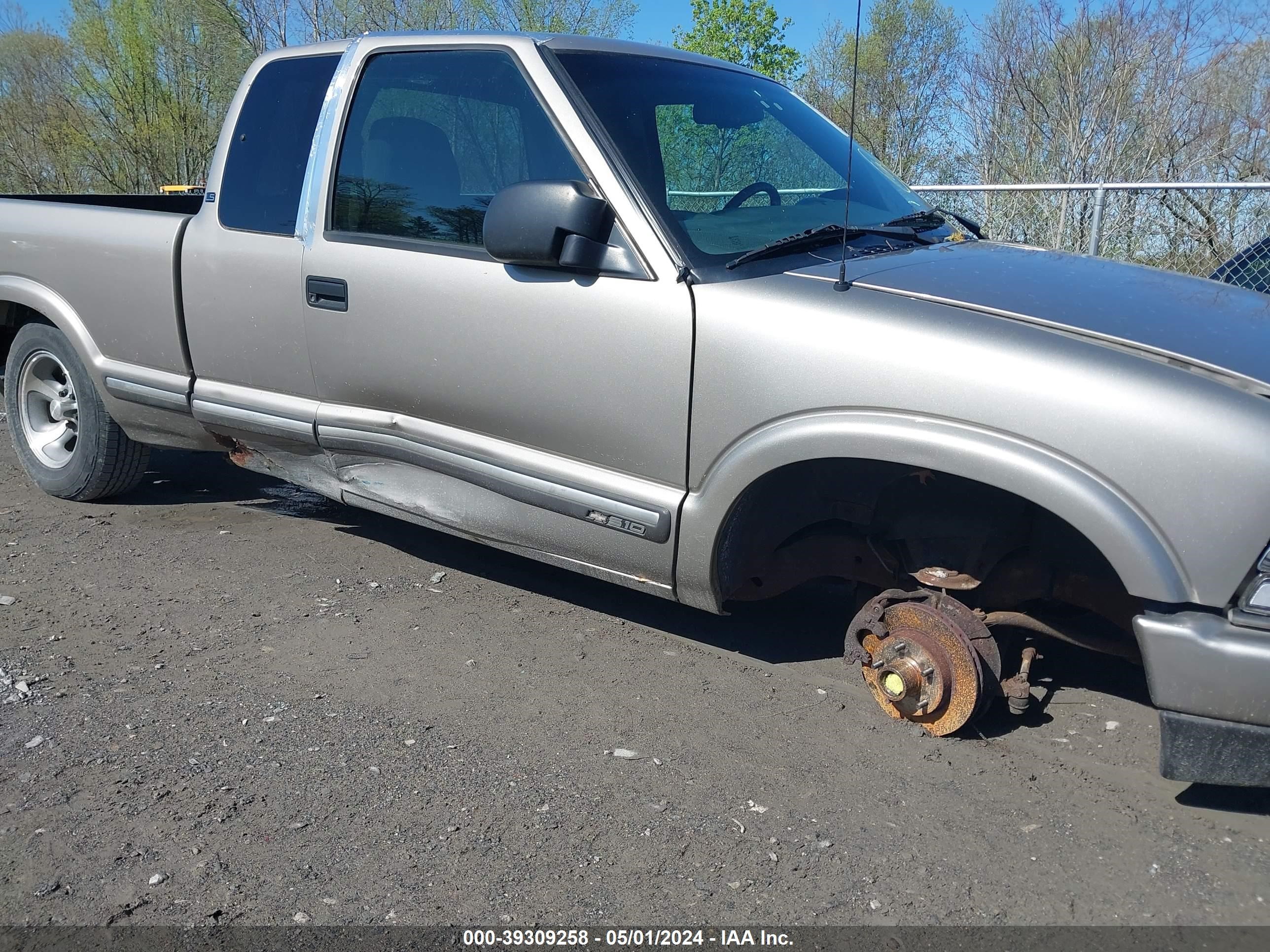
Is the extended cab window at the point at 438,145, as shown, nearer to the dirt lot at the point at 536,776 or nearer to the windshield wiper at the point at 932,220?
the windshield wiper at the point at 932,220

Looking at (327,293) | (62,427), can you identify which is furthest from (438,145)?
(62,427)

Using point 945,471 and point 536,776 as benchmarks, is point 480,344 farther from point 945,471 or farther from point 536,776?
point 945,471

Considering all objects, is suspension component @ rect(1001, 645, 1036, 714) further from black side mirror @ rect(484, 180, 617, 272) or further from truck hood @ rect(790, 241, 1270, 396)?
black side mirror @ rect(484, 180, 617, 272)

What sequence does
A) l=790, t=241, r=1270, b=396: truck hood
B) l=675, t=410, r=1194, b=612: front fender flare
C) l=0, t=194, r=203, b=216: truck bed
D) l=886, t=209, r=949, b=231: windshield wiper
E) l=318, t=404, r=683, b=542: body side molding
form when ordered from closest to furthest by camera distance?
l=675, t=410, r=1194, b=612: front fender flare → l=790, t=241, r=1270, b=396: truck hood → l=318, t=404, r=683, b=542: body side molding → l=886, t=209, r=949, b=231: windshield wiper → l=0, t=194, r=203, b=216: truck bed

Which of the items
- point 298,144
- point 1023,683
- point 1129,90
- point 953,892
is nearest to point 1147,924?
point 953,892

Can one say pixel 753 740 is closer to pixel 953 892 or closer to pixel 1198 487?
pixel 953 892

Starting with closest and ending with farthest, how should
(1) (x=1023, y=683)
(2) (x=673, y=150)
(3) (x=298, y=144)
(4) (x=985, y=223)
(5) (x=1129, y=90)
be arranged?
1. (1) (x=1023, y=683)
2. (2) (x=673, y=150)
3. (3) (x=298, y=144)
4. (4) (x=985, y=223)
5. (5) (x=1129, y=90)

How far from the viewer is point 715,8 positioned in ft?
→ 87.9

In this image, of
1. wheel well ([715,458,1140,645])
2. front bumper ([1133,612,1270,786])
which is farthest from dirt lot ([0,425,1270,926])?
wheel well ([715,458,1140,645])

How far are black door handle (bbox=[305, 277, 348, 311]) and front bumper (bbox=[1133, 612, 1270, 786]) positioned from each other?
2739 mm

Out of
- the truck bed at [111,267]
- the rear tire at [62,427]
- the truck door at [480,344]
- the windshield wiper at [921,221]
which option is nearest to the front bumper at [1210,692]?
the truck door at [480,344]

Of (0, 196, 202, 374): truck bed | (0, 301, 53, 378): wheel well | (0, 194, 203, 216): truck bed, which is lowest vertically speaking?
(0, 301, 53, 378): wheel well

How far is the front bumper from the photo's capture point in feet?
7.81

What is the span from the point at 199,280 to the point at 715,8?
25.3 m
